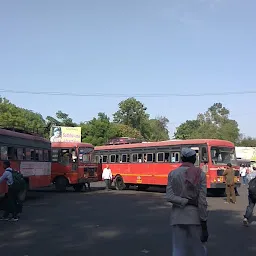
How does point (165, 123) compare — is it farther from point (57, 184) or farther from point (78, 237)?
point (78, 237)

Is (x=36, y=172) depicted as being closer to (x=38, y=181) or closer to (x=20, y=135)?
(x=38, y=181)

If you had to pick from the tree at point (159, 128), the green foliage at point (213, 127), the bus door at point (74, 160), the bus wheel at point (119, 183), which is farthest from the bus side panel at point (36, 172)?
the tree at point (159, 128)

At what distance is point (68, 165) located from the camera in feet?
83.0

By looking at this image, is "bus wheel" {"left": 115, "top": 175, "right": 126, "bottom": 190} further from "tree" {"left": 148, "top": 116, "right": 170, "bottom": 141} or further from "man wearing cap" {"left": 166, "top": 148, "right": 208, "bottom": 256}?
"tree" {"left": 148, "top": 116, "right": 170, "bottom": 141}

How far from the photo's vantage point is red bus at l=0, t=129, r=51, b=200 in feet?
56.2

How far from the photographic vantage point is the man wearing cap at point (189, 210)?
16.6ft

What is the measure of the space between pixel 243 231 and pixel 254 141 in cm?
10072

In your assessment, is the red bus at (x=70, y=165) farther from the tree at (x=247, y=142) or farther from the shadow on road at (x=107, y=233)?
the tree at (x=247, y=142)

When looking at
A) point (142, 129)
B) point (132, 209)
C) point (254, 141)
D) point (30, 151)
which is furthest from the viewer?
point (254, 141)

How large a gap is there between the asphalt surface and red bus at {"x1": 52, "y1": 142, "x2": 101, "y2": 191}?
946 cm

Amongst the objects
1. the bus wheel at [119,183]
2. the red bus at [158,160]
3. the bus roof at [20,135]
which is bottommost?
the bus wheel at [119,183]

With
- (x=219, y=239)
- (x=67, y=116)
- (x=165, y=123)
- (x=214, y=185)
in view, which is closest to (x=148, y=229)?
(x=219, y=239)

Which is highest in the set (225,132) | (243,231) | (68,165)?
(225,132)

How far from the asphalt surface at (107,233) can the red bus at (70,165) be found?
946 centimetres
